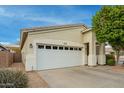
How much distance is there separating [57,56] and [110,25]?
567 centimetres

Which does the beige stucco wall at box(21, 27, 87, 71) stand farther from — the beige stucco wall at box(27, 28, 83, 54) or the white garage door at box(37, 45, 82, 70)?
the white garage door at box(37, 45, 82, 70)

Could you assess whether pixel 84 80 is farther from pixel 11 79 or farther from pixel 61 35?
pixel 61 35

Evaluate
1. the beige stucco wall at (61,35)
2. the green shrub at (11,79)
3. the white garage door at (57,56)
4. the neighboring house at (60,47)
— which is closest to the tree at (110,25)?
the neighboring house at (60,47)

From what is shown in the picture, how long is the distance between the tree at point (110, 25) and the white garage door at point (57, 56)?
308 centimetres

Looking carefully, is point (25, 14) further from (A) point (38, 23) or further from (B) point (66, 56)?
(B) point (66, 56)

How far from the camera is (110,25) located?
16188mm

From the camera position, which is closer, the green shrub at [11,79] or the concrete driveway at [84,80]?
the green shrub at [11,79]

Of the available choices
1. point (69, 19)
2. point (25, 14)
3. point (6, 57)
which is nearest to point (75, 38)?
point (69, 19)

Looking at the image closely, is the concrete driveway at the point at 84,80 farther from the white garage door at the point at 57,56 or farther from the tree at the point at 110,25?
the tree at the point at 110,25

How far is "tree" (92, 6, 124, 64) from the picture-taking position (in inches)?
616

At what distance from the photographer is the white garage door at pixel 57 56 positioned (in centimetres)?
1588

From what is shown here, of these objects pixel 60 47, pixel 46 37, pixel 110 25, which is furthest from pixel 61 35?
pixel 110 25

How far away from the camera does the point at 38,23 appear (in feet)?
57.9
